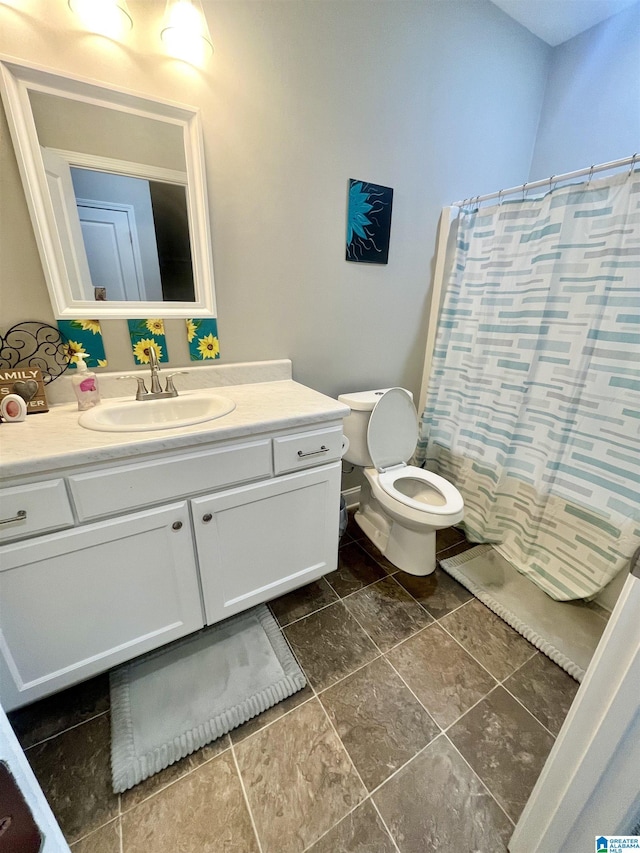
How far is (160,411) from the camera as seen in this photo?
1268 millimetres

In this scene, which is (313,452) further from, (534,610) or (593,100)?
(593,100)

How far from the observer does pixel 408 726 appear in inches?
42.2

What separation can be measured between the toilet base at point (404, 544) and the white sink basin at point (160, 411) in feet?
3.36

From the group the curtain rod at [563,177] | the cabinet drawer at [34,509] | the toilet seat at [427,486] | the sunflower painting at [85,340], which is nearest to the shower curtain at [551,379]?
the curtain rod at [563,177]

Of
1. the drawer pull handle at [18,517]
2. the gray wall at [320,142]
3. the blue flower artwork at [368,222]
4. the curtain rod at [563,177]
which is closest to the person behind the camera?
the drawer pull handle at [18,517]

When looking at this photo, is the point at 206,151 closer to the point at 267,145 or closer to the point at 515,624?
the point at 267,145

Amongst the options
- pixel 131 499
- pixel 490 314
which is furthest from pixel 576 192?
pixel 131 499

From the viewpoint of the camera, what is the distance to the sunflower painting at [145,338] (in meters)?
1.28

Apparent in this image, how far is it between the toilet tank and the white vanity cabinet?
38cm

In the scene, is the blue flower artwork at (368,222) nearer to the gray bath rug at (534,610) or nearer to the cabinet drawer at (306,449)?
the cabinet drawer at (306,449)

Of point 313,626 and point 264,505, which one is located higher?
point 264,505

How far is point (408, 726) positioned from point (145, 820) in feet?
2.49

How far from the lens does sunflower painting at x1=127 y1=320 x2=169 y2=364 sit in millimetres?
1280

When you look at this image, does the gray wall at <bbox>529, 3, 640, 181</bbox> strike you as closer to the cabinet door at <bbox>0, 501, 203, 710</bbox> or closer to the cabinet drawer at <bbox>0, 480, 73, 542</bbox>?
the cabinet door at <bbox>0, 501, 203, 710</bbox>
